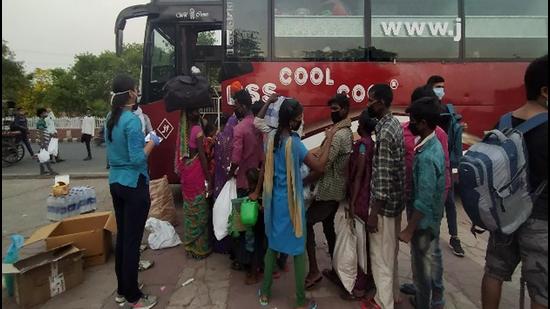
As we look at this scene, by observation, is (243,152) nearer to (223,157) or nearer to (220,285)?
(223,157)

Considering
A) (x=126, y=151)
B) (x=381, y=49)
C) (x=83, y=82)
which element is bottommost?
(x=126, y=151)

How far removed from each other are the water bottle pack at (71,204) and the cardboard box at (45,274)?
5.47 feet

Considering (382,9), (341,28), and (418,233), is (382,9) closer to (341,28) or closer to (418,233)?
(341,28)

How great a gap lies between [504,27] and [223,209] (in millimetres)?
4688

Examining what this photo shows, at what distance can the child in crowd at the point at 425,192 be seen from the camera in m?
2.43

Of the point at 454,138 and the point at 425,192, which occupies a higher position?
the point at 454,138

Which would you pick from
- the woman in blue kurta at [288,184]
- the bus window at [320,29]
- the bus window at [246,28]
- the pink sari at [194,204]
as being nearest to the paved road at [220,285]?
the pink sari at [194,204]

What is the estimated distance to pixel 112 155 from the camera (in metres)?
2.88

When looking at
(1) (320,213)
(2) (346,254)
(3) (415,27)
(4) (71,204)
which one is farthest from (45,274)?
(3) (415,27)

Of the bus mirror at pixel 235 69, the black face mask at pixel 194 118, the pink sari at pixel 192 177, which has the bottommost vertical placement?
the pink sari at pixel 192 177

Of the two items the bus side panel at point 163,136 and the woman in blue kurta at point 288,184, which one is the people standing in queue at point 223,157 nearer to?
the woman in blue kurta at point 288,184

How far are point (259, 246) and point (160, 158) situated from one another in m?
2.99

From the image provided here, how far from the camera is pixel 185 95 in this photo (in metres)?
3.65

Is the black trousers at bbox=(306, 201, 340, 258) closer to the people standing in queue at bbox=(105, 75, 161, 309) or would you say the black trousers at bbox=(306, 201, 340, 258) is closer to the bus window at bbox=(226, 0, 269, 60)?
the people standing in queue at bbox=(105, 75, 161, 309)
